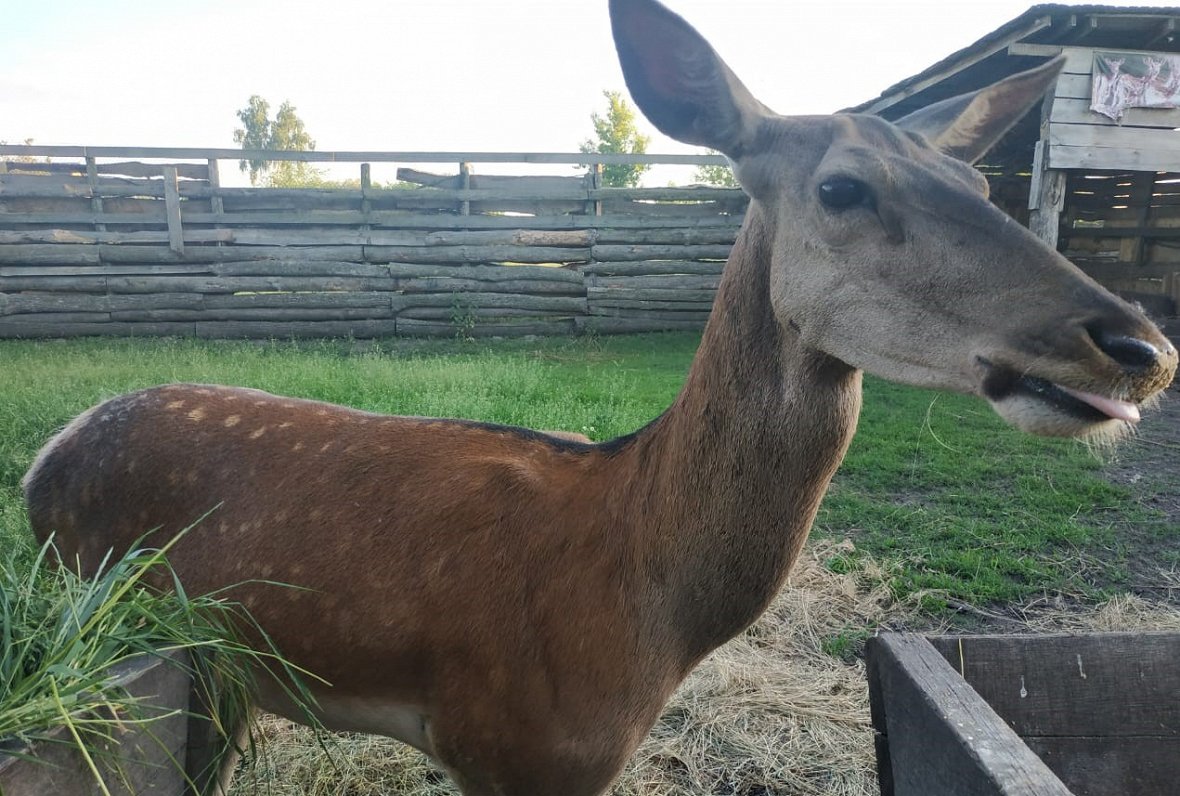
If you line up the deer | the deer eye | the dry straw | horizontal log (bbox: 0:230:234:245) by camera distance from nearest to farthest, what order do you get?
the deer → the deer eye → the dry straw → horizontal log (bbox: 0:230:234:245)

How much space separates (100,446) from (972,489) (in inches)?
227

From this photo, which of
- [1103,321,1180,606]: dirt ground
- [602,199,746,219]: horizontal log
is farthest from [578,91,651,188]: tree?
[1103,321,1180,606]: dirt ground

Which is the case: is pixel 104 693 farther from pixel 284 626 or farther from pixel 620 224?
pixel 620 224

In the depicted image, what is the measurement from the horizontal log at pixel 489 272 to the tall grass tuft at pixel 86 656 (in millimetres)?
11592

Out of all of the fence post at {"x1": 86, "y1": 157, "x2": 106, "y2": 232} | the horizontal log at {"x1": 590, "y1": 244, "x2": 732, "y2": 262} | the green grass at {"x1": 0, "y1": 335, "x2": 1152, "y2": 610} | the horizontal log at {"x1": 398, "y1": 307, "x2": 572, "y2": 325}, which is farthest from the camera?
the horizontal log at {"x1": 590, "y1": 244, "x2": 732, "y2": 262}

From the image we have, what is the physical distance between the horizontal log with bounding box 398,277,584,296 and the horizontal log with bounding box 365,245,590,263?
0.36 m

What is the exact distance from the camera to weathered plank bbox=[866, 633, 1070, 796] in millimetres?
1230

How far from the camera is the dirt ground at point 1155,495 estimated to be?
15.0 feet

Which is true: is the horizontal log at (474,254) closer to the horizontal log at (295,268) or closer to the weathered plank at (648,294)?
the horizontal log at (295,268)

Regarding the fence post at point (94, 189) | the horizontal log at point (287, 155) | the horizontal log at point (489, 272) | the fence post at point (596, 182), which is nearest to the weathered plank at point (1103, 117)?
the horizontal log at point (287, 155)

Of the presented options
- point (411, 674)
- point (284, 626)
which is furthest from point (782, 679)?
point (284, 626)

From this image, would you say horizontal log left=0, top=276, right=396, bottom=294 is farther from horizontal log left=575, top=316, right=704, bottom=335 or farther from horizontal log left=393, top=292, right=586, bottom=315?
horizontal log left=575, top=316, right=704, bottom=335

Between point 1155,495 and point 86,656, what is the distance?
22.7 feet

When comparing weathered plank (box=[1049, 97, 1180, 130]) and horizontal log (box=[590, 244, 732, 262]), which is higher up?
weathered plank (box=[1049, 97, 1180, 130])
